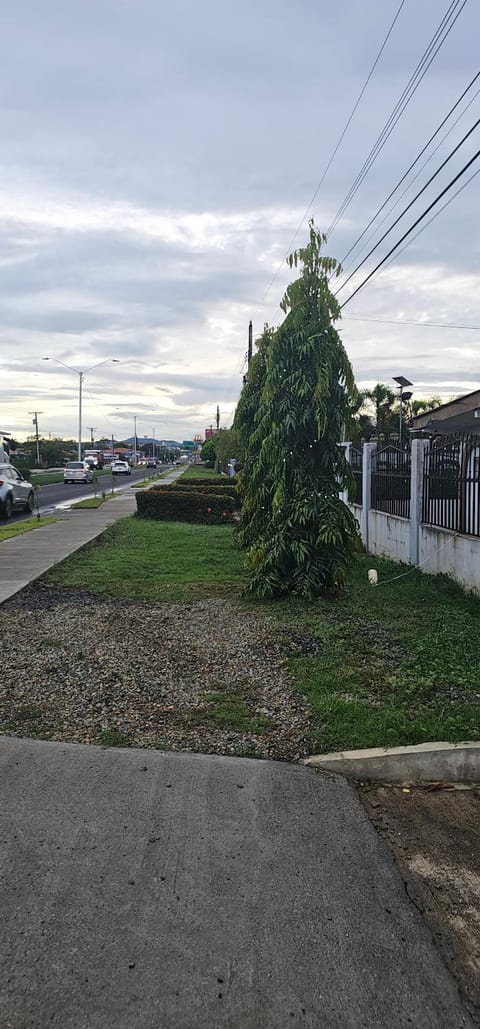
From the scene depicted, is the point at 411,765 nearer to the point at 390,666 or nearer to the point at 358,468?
the point at 390,666

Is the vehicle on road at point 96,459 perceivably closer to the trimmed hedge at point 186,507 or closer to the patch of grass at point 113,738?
the trimmed hedge at point 186,507

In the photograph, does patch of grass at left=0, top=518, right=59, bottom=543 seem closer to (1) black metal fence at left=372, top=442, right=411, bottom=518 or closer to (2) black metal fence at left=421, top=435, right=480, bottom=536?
(1) black metal fence at left=372, top=442, right=411, bottom=518

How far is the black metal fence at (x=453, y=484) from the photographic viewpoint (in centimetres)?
872

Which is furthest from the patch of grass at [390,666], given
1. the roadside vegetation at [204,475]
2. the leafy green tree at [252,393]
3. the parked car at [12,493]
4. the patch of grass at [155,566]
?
the roadside vegetation at [204,475]

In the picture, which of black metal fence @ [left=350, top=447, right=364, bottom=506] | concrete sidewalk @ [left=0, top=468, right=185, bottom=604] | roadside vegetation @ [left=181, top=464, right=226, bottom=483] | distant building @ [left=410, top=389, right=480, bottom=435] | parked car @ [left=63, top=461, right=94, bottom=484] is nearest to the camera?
concrete sidewalk @ [left=0, top=468, right=185, bottom=604]

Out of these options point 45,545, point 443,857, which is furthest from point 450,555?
point 45,545

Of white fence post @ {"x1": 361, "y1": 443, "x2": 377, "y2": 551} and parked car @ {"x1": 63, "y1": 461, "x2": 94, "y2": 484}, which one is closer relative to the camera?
white fence post @ {"x1": 361, "y1": 443, "x2": 377, "y2": 551}

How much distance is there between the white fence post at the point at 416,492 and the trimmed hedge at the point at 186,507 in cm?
904

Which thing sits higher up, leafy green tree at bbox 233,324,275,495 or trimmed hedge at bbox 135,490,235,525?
leafy green tree at bbox 233,324,275,495

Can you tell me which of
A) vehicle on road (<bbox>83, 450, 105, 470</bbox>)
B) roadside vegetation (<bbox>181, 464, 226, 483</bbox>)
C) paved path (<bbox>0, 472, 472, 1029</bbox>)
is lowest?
paved path (<bbox>0, 472, 472, 1029</bbox>)

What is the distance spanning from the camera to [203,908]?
2809 millimetres

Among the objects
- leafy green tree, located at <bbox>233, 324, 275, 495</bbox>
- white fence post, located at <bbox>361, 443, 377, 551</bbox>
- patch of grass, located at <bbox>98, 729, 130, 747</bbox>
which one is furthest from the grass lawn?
leafy green tree, located at <bbox>233, 324, 275, 495</bbox>

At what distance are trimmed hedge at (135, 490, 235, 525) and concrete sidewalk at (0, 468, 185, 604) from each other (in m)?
1.00

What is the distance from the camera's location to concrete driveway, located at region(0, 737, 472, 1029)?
2336 millimetres
